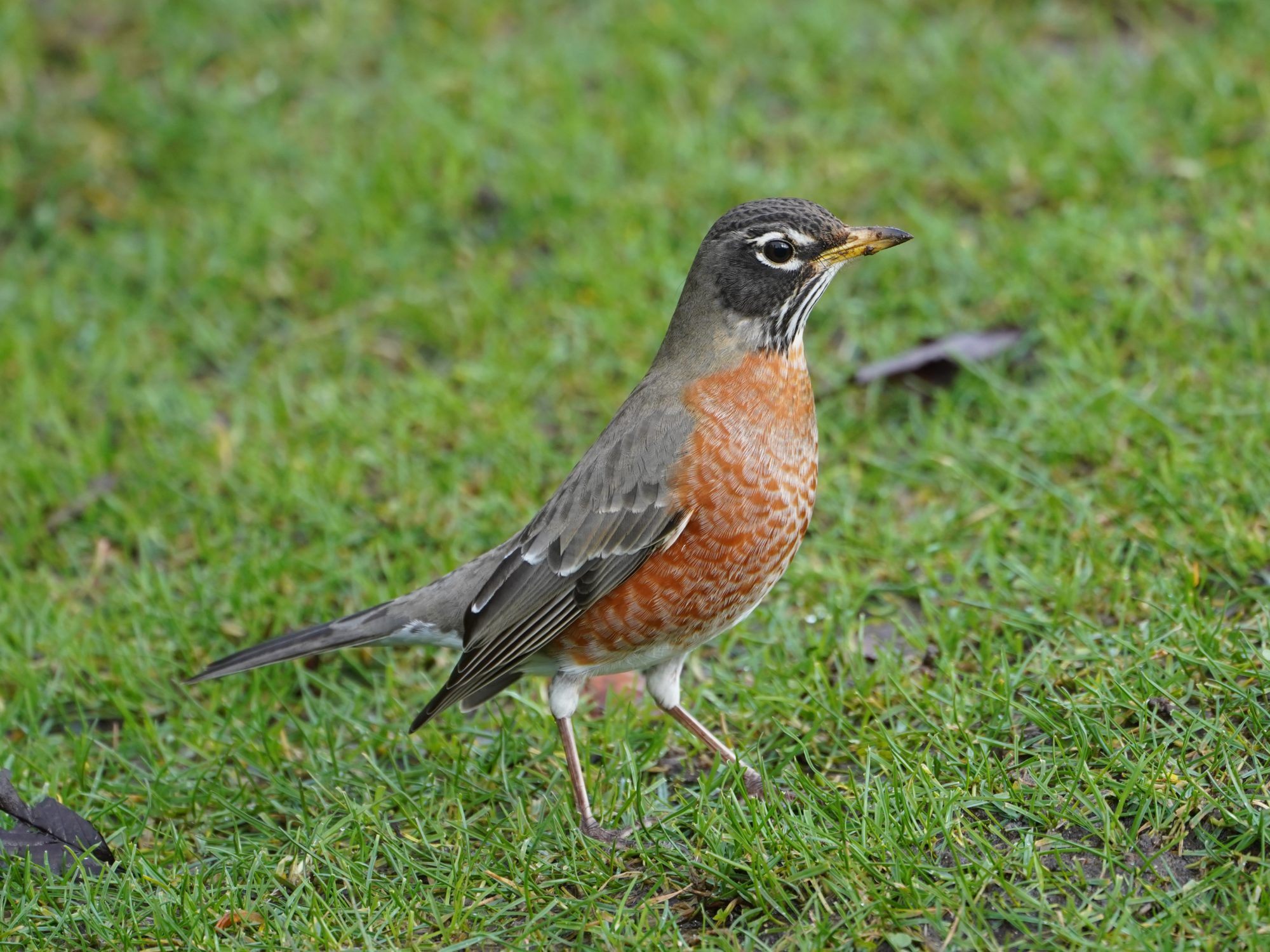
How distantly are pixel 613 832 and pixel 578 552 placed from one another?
2.91 feet

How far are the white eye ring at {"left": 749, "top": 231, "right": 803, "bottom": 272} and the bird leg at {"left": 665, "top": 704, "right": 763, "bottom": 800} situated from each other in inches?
58.3

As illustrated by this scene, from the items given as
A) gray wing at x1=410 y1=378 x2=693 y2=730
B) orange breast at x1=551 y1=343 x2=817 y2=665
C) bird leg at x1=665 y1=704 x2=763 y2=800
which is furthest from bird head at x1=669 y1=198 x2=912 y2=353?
bird leg at x1=665 y1=704 x2=763 y2=800

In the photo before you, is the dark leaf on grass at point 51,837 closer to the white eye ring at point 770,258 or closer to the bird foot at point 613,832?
the bird foot at point 613,832

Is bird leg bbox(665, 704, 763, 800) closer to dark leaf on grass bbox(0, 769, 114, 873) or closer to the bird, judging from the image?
the bird

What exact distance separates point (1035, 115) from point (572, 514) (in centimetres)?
455

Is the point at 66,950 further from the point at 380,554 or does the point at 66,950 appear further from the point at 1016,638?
the point at 1016,638

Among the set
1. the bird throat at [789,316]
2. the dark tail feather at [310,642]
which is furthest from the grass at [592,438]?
the bird throat at [789,316]

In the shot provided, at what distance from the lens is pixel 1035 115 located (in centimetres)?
787

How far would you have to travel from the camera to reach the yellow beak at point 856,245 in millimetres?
4625

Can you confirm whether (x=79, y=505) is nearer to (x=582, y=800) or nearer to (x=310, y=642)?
(x=310, y=642)

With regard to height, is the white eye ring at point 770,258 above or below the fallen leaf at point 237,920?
above

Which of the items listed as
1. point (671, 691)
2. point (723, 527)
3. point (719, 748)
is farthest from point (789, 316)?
point (719, 748)

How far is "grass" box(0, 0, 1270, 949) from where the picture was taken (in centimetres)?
397

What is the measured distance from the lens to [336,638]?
4809mm
